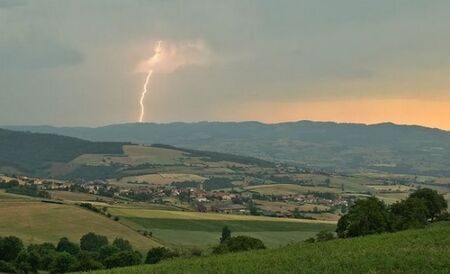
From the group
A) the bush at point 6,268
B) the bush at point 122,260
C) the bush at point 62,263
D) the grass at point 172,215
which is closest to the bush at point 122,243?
the bush at point 122,260

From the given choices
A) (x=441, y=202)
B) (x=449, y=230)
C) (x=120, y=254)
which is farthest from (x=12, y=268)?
(x=441, y=202)

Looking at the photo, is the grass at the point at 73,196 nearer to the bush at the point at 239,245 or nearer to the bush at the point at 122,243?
the bush at the point at 122,243

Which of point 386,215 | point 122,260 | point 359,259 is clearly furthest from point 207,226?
point 359,259

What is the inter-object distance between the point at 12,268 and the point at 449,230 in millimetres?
53926

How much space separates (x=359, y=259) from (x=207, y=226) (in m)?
91.8

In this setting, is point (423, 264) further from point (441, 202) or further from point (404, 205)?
point (441, 202)

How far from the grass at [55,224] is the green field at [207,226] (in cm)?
635

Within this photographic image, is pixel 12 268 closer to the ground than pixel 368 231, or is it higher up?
closer to the ground

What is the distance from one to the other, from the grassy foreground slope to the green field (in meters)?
62.0

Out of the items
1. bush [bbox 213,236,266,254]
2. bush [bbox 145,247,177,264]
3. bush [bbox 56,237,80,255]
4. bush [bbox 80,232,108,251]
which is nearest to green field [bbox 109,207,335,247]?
bush [bbox 80,232,108,251]

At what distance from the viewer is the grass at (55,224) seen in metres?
104

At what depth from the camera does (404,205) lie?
3214 inches

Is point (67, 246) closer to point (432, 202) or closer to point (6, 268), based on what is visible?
point (6, 268)

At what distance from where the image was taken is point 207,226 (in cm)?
12600
